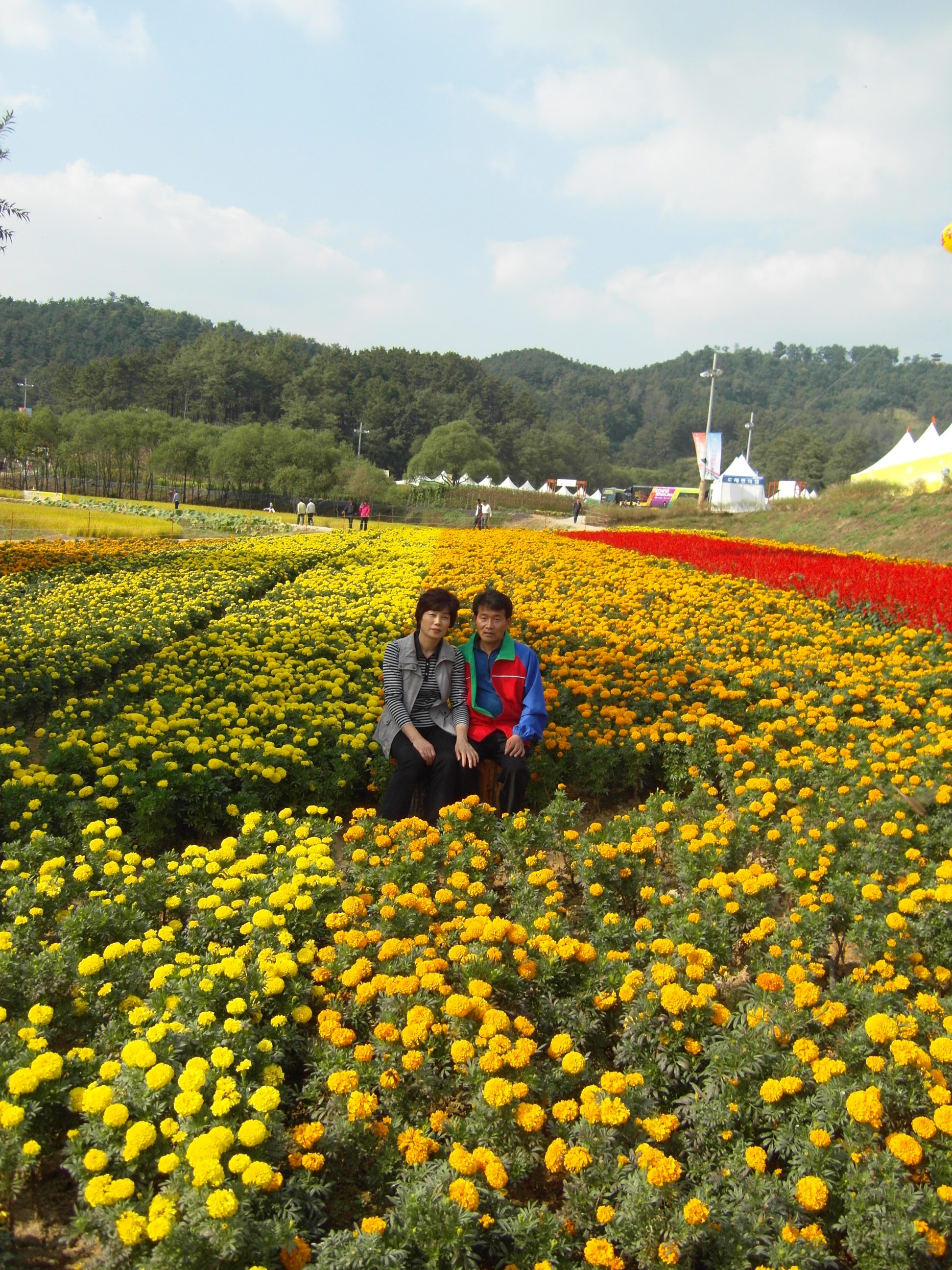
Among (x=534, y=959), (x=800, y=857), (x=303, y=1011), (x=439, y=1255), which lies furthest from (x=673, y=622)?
(x=439, y=1255)

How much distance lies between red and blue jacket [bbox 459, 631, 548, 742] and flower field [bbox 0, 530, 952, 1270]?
0.95 feet

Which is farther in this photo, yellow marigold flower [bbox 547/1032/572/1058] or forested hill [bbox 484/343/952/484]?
forested hill [bbox 484/343/952/484]

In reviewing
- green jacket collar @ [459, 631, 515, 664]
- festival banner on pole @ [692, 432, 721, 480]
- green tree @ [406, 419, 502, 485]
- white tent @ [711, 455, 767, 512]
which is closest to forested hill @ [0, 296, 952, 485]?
green tree @ [406, 419, 502, 485]

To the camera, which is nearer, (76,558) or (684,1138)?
(684,1138)

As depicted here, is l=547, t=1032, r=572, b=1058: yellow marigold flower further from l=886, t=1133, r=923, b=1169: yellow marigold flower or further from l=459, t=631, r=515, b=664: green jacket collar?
l=459, t=631, r=515, b=664: green jacket collar

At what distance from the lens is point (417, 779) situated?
4152 mm

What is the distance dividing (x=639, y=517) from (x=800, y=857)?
1290 inches

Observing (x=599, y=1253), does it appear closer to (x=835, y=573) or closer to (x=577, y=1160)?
(x=577, y=1160)

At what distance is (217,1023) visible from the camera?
235 cm

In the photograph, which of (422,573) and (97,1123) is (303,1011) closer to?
(97,1123)

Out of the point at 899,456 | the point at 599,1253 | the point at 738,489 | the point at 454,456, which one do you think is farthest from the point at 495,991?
the point at 454,456

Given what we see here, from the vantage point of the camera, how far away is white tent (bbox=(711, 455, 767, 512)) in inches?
1339

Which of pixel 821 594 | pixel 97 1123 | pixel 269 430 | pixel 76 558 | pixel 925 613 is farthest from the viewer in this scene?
pixel 269 430

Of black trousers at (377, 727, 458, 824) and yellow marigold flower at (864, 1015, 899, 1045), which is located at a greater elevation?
black trousers at (377, 727, 458, 824)
